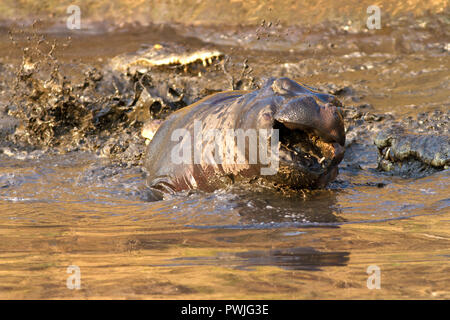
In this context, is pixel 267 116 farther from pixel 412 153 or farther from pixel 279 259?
pixel 412 153

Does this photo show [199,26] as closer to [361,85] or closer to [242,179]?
[361,85]

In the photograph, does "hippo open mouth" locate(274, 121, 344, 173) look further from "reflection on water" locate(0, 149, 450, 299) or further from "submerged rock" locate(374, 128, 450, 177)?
"submerged rock" locate(374, 128, 450, 177)

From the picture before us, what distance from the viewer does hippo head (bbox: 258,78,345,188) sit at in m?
3.98

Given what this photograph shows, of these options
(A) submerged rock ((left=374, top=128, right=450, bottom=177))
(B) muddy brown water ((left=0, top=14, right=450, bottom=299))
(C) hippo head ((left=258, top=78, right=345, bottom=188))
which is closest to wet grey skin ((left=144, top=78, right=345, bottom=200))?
(C) hippo head ((left=258, top=78, right=345, bottom=188))

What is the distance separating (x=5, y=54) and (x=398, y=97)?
5.31 metres

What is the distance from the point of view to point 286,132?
417 cm

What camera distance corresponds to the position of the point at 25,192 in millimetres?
5484

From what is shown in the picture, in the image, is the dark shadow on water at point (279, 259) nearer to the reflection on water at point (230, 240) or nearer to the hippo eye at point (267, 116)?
the reflection on water at point (230, 240)

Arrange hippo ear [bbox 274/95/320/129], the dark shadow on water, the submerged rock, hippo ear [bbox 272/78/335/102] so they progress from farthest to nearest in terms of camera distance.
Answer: the submerged rock
hippo ear [bbox 272/78/335/102]
hippo ear [bbox 274/95/320/129]
the dark shadow on water

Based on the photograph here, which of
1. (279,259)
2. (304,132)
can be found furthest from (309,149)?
(279,259)

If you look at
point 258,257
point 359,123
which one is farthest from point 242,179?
point 359,123

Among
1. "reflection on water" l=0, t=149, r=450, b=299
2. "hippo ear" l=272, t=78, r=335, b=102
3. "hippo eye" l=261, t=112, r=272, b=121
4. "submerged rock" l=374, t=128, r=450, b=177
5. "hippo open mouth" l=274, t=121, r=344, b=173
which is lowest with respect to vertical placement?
"reflection on water" l=0, t=149, r=450, b=299

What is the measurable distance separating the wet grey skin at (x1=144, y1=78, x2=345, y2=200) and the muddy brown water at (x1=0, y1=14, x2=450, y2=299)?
0.45 feet

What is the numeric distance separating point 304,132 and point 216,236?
0.84 meters
